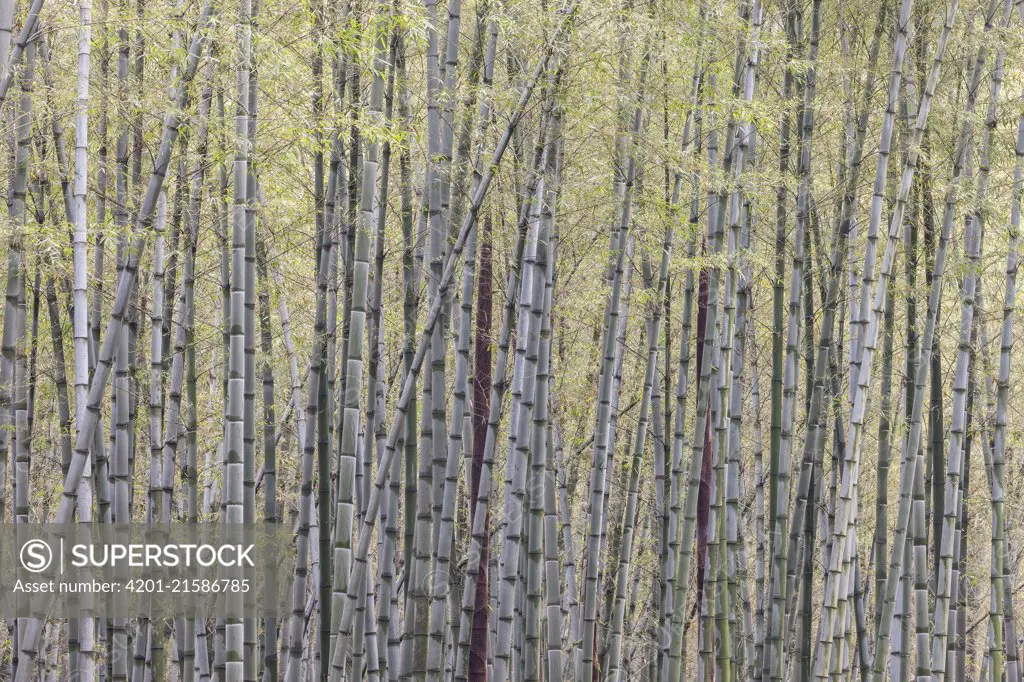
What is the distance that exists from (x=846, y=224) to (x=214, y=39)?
9.83ft

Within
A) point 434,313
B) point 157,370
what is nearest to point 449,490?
point 434,313

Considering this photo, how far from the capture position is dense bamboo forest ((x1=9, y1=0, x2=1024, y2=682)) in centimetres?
401

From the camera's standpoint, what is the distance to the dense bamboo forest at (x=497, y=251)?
401cm

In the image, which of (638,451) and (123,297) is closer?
(123,297)

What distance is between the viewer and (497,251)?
5668 millimetres

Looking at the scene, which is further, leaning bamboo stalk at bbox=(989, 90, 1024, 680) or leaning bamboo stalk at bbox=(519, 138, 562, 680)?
leaning bamboo stalk at bbox=(989, 90, 1024, 680)

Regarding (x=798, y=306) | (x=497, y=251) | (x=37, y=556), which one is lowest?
(x=37, y=556)

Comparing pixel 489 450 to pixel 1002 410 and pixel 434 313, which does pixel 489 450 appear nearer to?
pixel 434 313

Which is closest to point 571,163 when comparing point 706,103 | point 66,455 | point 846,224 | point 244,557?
point 706,103

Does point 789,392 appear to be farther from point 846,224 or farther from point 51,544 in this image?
point 51,544

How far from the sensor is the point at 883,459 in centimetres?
480
